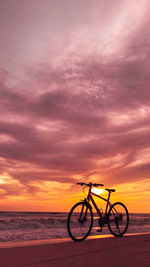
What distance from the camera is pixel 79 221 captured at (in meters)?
6.86

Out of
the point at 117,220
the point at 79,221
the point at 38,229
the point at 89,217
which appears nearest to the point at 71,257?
the point at 89,217

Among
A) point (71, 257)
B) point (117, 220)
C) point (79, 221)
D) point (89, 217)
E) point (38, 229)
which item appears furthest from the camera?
point (38, 229)

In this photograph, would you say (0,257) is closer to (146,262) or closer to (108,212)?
(146,262)

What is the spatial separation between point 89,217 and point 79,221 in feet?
3.43

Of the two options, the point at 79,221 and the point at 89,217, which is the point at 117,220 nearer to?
the point at 79,221

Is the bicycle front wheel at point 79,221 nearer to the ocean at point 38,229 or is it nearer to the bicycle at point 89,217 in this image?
the bicycle at point 89,217

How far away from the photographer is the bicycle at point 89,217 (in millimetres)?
6645

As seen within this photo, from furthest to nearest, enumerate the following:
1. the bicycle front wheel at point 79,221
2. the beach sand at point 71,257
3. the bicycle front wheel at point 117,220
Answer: the bicycle front wheel at point 117,220
the bicycle front wheel at point 79,221
the beach sand at point 71,257

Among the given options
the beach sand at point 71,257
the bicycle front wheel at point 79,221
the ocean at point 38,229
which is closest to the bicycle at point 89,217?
the bicycle front wheel at point 79,221

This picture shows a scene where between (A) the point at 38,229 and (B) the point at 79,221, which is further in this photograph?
(A) the point at 38,229

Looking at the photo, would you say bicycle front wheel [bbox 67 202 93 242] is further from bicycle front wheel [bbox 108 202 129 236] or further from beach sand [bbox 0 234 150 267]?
beach sand [bbox 0 234 150 267]

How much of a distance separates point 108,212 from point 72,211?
157 centimetres

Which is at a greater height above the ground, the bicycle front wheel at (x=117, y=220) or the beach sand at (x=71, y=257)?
the bicycle front wheel at (x=117, y=220)

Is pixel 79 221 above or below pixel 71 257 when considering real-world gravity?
above
